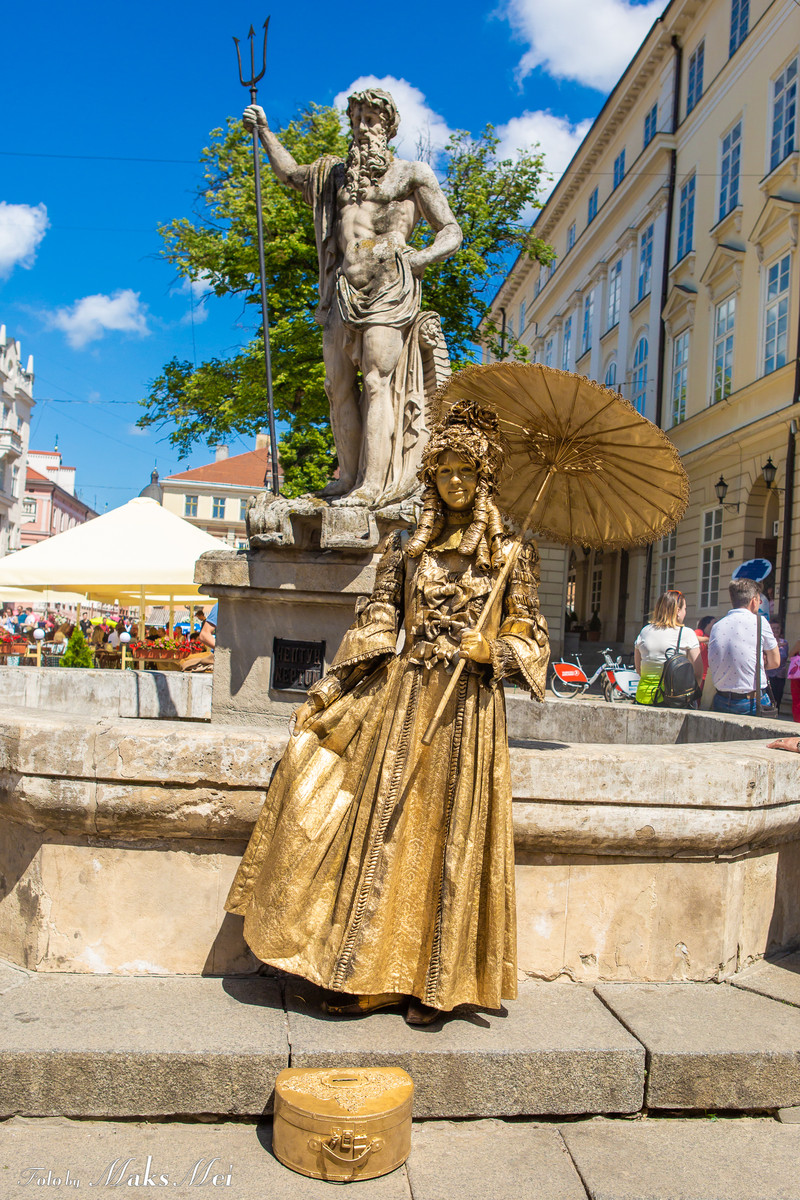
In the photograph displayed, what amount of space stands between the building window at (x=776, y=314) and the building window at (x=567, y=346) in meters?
15.3

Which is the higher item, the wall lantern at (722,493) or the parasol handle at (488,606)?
the wall lantern at (722,493)

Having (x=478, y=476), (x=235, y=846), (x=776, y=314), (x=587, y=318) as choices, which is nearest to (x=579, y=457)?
(x=478, y=476)

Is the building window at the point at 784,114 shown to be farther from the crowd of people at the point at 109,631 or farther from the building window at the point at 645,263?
the crowd of people at the point at 109,631

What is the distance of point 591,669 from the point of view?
23625mm

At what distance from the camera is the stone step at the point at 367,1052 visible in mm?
2408

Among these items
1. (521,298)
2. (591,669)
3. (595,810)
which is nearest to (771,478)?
(591,669)

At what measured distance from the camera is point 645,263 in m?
26.9

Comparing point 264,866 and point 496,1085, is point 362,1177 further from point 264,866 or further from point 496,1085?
point 264,866

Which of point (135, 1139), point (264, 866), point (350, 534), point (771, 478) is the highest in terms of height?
point (771, 478)

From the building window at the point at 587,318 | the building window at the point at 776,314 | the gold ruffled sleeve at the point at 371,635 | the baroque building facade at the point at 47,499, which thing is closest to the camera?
the gold ruffled sleeve at the point at 371,635

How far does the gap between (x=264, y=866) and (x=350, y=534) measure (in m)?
2.16

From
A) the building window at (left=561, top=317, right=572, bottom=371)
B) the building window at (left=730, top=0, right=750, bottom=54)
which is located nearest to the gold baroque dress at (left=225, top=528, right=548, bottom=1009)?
the building window at (left=730, top=0, right=750, bottom=54)

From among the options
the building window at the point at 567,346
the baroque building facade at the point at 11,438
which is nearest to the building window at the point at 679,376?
the building window at the point at 567,346

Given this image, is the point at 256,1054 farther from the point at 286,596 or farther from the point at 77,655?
the point at 77,655
